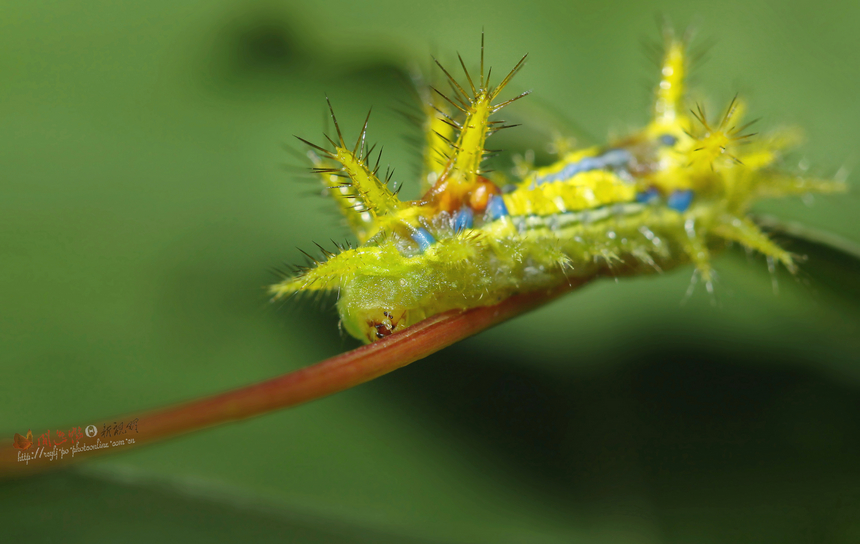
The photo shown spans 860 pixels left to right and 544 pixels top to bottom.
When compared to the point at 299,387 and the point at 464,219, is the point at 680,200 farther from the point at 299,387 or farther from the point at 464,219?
the point at 299,387

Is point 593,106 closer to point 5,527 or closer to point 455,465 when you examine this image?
point 455,465

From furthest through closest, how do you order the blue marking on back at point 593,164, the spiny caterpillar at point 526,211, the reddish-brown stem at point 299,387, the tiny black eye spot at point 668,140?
1. the tiny black eye spot at point 668,140
2. the blue marking on back at point 593,164
3. the spiny caterpillar at point 526,211
4. the reddish-brown stem at point 299,387

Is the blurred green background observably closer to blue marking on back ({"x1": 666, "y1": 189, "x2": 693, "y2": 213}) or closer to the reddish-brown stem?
blue marking on back ({"x1": 666, "y1": 189, "x2": 693, "y2": 213})

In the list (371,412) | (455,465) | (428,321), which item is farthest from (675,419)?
(428,321)

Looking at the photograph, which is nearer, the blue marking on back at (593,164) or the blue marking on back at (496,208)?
the blue marking on back at (496,208)

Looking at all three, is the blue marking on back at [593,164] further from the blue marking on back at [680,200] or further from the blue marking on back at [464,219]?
the blue marking on back at [464,219]

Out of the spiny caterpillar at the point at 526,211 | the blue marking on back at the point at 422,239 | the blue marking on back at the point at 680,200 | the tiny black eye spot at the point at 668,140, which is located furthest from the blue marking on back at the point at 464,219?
the tiny black eye spot at the point at 668,140

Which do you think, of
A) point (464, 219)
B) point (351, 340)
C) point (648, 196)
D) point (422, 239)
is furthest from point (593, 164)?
point (351, 340)
